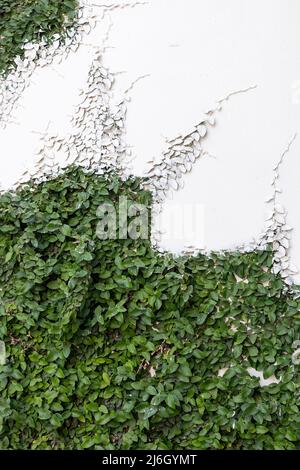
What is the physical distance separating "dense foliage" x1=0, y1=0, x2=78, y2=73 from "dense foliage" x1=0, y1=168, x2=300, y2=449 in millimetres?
803

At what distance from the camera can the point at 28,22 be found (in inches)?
113

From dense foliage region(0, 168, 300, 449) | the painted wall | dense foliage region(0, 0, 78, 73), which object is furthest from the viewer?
dense foliage region(0, 0, 78, 73)

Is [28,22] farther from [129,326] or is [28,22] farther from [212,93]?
[129,326]

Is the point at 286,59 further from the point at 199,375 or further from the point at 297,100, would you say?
the point at 199,375

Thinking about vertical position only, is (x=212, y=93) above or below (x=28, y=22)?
below

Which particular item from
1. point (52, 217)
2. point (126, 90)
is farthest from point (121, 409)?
point (126, 90)

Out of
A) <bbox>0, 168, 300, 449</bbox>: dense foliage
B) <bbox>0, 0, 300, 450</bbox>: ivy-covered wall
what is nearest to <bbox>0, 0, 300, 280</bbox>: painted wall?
<bbox>0, 0, 300, 450</bbox>: ivy-covered wall

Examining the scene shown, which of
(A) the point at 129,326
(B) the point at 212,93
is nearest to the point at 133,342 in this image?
(A) the point at 129,326

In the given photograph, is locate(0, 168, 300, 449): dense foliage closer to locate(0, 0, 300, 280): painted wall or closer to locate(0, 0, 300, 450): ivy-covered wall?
locate(0, 0, 300, 450): ivy-covered wall

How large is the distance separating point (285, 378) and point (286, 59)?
52.6 inches

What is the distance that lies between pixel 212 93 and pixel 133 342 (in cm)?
114

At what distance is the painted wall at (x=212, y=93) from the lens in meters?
2.55

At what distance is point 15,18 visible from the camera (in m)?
2.88

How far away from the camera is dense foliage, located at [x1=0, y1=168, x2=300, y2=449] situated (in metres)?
2.42
